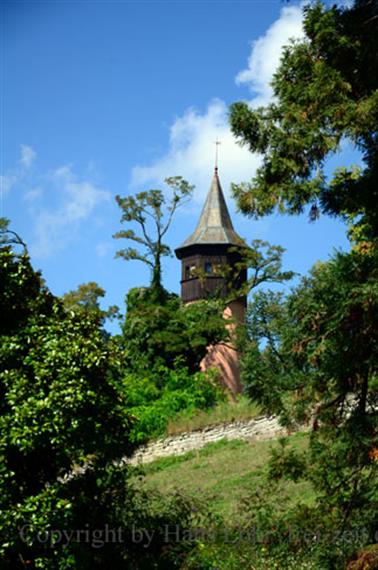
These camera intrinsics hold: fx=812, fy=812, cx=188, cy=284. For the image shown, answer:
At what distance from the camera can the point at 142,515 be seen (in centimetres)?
1035

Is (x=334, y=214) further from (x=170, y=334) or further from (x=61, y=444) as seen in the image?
(x=170, y=334)

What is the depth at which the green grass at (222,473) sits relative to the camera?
47.0 feet

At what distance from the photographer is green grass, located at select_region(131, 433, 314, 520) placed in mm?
14328

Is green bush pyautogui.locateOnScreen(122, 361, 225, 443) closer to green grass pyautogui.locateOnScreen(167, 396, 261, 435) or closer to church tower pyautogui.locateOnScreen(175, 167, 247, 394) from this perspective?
green grass pyautogui.locateOnScreen(167, 396, 261, 435)

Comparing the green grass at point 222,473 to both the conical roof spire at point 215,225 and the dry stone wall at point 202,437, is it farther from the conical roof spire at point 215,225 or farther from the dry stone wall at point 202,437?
the conical roof spire at point 215,225

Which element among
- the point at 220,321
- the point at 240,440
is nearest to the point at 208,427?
the point at 240,440

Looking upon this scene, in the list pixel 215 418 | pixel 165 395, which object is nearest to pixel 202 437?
pixel 215 418

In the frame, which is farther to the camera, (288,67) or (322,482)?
(288,67)

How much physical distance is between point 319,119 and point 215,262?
108 ft

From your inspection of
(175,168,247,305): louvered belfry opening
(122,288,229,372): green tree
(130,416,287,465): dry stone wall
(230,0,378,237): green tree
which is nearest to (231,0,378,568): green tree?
(230,0,378,237): green tree

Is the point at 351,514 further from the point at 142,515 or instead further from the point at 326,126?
the point at 326,126

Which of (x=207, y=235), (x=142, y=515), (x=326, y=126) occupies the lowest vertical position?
(x=142, y=515)

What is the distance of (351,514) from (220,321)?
25.0m

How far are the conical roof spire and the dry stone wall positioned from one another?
2015cm
